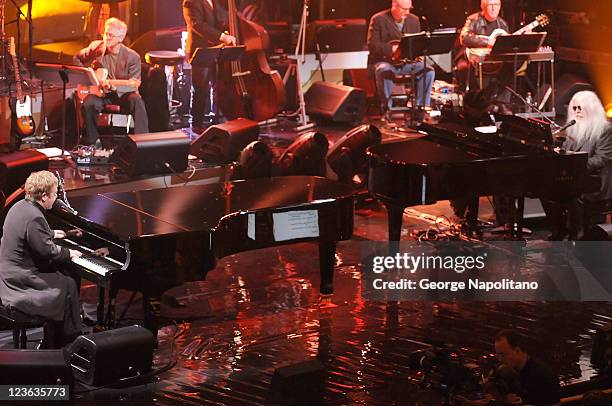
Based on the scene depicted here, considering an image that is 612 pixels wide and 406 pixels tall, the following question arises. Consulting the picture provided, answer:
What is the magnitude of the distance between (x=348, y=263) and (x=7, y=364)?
3.79 metres

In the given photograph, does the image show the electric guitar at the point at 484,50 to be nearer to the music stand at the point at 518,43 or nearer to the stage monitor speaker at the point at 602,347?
the music stand at the point at 518,43

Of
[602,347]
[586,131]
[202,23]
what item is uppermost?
[202,23]

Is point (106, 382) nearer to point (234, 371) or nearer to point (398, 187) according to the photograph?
point (234, 371)

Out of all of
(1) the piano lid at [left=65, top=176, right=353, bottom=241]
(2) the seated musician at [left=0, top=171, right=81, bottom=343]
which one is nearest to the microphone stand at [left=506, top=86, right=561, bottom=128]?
(1) the piano lid at [left=65, top=176, right=353, bottom=241]

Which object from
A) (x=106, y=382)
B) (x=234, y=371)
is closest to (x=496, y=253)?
(x=234, y=371)

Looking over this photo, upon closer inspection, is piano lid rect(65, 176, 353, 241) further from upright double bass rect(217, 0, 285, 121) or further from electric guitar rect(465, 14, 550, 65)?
electric guitar rect(465, 14, 550, 65)

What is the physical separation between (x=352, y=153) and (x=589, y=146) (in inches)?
104

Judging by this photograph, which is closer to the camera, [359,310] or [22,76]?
[359,310]

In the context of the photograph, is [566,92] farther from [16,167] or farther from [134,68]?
[16,167]

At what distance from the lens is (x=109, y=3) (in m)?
13.2

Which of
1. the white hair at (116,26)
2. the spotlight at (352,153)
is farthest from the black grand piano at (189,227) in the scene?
the white hair at (116,26)

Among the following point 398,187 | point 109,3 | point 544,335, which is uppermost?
point 109,3

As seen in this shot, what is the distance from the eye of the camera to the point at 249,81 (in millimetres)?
13352

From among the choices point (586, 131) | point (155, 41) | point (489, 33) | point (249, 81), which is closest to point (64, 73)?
point (249, 81)
